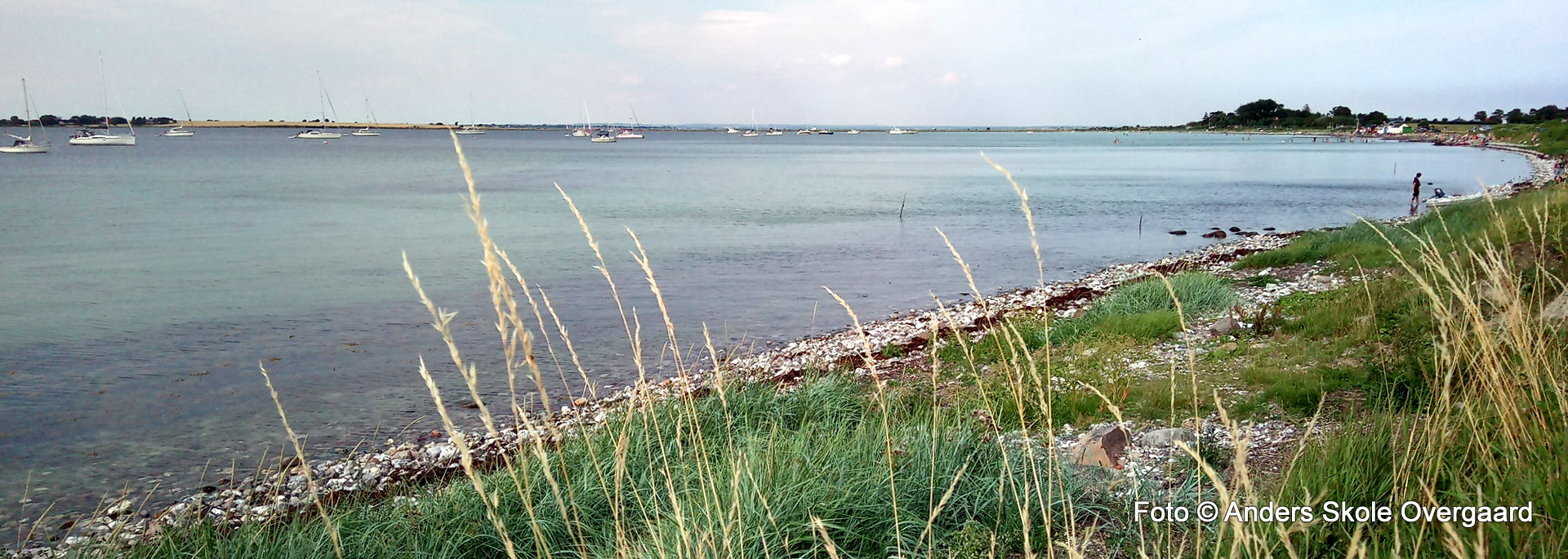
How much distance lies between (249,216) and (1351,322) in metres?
40.7

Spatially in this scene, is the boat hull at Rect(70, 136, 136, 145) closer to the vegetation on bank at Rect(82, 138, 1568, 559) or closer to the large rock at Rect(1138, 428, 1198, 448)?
the vegetation on bank at Rect(82, 138, 1568, 559)

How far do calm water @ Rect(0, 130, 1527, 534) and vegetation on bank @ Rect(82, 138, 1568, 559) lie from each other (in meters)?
4.74

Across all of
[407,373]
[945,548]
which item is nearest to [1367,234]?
[945,548]

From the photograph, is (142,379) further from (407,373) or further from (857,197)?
(857,197)

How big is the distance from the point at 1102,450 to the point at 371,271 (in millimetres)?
21755

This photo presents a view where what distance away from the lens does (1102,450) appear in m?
5.76

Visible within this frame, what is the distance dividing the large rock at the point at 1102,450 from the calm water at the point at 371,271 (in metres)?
7.45

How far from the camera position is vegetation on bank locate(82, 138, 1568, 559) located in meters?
3.22

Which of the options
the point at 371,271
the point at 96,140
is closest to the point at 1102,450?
the point at 371,271

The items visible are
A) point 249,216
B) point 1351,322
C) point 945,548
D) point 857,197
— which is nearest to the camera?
point 945,548

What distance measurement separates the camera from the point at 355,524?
5582 millimetres

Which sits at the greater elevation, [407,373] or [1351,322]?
[1351,322]

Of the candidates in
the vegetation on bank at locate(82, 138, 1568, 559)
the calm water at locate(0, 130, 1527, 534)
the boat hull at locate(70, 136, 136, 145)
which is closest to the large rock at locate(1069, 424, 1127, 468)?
the vegetation on bank at locate(82, 138, 1568, 559)

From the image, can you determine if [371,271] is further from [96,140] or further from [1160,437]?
[96,140]
